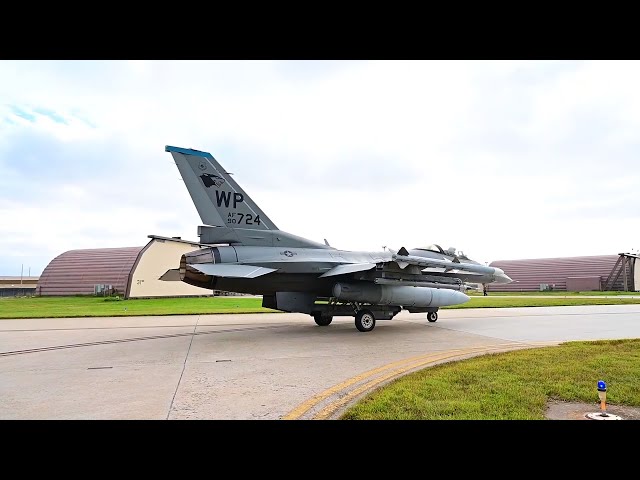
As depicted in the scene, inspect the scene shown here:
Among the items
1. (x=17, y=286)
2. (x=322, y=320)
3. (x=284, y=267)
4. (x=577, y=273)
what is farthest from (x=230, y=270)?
(x=17, y=286)

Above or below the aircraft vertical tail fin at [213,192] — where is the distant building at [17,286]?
below

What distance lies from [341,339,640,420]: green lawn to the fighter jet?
519 cm

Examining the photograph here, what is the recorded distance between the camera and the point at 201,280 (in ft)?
36.0

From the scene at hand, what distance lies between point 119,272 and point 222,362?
45709mm

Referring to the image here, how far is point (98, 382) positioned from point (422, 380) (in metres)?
4.82

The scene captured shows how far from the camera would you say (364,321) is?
526 inches

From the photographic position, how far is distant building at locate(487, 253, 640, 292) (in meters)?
56.9

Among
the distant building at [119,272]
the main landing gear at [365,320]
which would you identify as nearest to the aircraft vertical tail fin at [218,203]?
the main landing gear at [365,320]

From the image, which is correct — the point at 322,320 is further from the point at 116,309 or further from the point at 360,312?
the point at 116,309

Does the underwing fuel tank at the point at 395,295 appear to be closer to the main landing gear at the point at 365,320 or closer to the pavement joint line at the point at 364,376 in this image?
the main landing gear at the point at 365,320

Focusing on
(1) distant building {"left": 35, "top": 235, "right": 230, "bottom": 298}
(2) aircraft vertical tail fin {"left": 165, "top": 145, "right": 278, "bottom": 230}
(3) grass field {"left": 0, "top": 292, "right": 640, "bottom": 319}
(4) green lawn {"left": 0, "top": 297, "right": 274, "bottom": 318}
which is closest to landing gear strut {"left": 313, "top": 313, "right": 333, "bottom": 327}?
(2) aircraft vertical tail fin {"left": 165, "top": 145, "right": 278, "bottom": 230}

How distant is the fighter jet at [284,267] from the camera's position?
11273 mm
